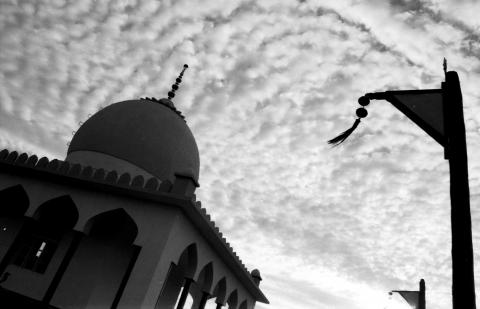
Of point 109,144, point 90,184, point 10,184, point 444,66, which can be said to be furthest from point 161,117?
point 444,66

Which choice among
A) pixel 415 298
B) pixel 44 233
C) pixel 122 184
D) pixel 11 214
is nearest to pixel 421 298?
pixel 415 298

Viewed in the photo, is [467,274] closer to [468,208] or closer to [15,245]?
[468,208]

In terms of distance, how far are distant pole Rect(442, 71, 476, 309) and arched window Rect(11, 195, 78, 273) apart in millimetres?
11320

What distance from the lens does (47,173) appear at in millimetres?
11820

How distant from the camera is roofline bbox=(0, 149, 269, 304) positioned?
10477 mm

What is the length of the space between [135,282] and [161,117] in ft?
24.3

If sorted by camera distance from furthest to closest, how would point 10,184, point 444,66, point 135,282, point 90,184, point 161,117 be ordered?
point 161,117 → point 10,184 → point 90,184 → point 135,282 → point 444,66

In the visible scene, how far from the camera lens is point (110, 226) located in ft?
39.7

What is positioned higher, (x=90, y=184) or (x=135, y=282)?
(x=90, y=184)

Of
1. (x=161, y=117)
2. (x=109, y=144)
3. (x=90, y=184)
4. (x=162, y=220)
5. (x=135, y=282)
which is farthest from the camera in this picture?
(x=161, y=117)

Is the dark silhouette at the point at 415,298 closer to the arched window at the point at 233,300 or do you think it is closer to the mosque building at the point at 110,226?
the mosque building at the point at 110,226

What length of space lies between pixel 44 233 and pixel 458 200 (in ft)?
42.3

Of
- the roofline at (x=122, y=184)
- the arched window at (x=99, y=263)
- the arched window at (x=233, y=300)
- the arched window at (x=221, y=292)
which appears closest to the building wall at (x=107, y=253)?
the arched window at (x=99, y=263)

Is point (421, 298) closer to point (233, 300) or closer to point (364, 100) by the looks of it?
point (233, 300)
